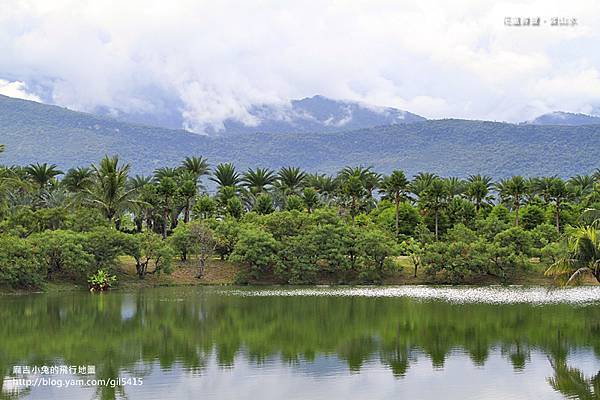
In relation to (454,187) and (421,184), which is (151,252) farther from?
(454,187)

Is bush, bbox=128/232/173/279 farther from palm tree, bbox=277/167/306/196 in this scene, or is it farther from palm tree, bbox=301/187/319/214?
palm tree, bbox=277/167/306/196

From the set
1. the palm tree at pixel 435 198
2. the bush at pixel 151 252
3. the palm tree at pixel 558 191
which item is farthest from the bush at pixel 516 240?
the bush at pixel 151 252

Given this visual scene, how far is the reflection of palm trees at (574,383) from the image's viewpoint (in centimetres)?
2123

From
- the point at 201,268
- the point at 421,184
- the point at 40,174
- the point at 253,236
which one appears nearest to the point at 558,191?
the point at 421,184

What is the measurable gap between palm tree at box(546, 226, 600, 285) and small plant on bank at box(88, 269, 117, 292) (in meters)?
38.6

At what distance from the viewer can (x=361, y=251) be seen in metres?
67.8

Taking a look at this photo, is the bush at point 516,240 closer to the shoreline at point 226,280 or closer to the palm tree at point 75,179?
→ the shoreline at point 226,280

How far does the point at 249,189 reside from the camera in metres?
96.1

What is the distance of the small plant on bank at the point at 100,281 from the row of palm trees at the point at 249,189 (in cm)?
1050

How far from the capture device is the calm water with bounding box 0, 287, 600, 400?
22.4m

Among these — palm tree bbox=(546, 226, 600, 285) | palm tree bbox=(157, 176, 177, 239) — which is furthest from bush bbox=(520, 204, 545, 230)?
palm tree bbox=(546, 226, 600, 285)

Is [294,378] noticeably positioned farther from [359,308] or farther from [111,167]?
[111,167]

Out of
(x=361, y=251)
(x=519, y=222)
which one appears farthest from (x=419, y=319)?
(x=519, y=222)

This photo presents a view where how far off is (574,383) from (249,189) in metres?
74.9
